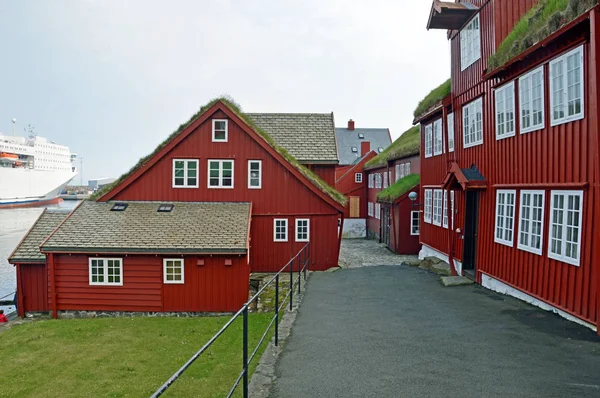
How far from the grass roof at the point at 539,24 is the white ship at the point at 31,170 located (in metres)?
97.3

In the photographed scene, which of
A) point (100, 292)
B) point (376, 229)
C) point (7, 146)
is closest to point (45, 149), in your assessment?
point (7, 146)

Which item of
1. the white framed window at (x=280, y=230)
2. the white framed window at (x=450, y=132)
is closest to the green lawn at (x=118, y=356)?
the white framed window at (x=280, y=230)

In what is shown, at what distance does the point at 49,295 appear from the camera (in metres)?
16.2

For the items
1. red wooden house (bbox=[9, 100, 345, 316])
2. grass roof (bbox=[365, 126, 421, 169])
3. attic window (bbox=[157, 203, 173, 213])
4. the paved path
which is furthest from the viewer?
grass roof (bbox=[365, 126, 421, 169])

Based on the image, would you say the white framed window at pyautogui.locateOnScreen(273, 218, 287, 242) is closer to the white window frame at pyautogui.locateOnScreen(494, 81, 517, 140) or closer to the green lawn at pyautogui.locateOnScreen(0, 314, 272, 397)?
the green lawn at pyautogui.locateOnScreen(0, 314, 272, 397)

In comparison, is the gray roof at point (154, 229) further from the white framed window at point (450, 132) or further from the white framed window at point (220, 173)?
the white framed window at point (450, 132)

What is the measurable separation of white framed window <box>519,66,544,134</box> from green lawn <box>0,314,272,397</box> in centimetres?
798

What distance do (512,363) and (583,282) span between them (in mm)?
2752

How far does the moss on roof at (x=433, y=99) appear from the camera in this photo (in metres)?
17.9

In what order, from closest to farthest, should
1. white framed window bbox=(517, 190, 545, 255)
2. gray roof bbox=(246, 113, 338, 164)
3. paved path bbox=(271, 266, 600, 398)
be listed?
1. paved path bbox=(271, 266, 600, 398)
2. white framed window bbox=(517, 190, 545, 255)
3. gray roof bbox=(246, 113, 338, 164)

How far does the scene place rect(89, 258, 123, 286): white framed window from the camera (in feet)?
51.7

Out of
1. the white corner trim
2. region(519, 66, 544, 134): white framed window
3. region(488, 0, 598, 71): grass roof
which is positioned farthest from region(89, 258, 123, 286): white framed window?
region(488, 0, 598, 71): grass roof

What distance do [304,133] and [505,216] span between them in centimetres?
1367

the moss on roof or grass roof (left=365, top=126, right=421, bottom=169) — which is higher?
the moss on roof
